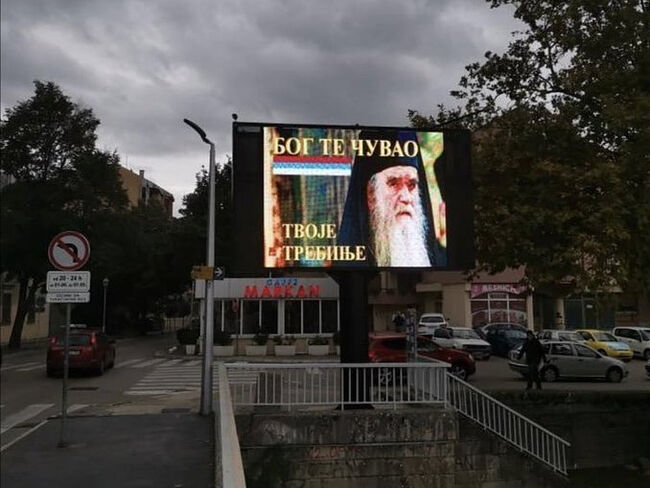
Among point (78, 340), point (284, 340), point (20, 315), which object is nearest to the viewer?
point (78, 340)

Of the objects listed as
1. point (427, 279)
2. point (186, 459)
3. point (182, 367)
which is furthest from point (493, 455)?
point (427, 279)

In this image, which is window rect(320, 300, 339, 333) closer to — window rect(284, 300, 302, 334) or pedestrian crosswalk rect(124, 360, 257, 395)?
window rect(284, 300, 302, 334)

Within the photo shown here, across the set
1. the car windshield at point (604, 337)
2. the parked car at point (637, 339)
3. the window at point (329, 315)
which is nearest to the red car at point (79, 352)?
the window at point (329, 315)

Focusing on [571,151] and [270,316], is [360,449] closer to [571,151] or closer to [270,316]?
[571,151]

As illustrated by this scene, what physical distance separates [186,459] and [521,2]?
13.0m

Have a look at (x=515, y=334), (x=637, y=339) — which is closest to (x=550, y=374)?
(x=515, y=334)

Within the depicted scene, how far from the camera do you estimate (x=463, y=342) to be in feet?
98.7

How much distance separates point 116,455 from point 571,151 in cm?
1105

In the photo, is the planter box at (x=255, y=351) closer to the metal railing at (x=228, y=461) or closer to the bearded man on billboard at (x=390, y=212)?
the bearded man on billboard at (x=390, y=212)

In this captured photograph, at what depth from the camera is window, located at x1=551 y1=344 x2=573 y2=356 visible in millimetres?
24502

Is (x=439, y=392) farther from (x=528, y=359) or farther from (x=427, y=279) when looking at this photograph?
(x=427, y=279)

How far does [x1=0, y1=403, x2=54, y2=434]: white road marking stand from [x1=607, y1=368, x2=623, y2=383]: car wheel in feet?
60.5

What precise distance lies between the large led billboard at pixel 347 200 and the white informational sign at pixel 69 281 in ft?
8.92

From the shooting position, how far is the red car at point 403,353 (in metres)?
21.8
